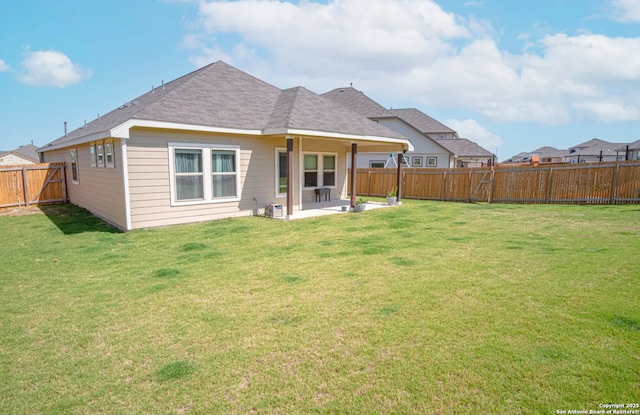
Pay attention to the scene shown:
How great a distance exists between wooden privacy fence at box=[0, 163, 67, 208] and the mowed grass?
10543 millimetres

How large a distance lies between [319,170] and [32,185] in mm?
13422

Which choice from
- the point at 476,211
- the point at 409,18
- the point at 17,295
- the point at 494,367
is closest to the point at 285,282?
the point at 494,367

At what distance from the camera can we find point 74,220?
37.9 ft

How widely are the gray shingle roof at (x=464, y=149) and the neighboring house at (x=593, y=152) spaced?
111 feet

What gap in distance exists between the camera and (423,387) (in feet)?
8.80

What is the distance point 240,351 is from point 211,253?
408 cm

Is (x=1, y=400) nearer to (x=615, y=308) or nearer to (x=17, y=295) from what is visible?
(x=17, y=295)

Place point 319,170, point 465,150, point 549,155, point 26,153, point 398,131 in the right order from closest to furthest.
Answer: point 319,170 → point 398,131 → point 465,150 → point 26,153 → point 549,155

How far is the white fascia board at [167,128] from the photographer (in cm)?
853

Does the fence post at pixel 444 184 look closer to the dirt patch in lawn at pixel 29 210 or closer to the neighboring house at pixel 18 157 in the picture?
the dirt patch in lawn at pixel 29 210

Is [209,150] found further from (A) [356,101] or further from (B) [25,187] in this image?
(A) [356,101]

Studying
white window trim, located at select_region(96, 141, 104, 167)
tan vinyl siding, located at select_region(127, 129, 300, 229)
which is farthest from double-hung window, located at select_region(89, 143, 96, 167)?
tan vinyl siding, located at select_region(127, 129, 300, 229)

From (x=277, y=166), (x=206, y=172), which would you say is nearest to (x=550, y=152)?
(x=277, y=166)

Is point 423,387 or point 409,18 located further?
point 409,18
